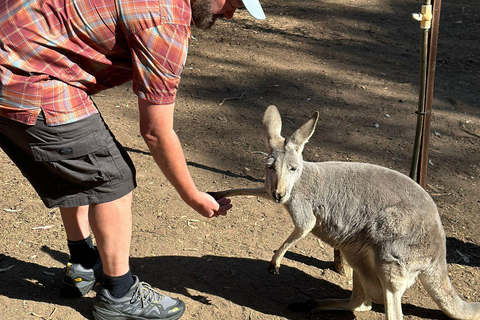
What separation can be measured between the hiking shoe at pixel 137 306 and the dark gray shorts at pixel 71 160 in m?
0.49

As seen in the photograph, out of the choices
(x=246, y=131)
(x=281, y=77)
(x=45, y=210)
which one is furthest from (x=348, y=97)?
(x=45, y=210)

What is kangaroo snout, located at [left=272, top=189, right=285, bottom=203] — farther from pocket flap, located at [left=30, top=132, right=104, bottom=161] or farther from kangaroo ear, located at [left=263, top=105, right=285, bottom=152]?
pocket flap, located at [left=30, top=132, right=104, bottom=161]

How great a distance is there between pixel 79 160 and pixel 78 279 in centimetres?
76

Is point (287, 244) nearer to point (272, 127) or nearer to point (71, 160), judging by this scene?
point (272, 127)

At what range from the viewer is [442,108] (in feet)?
15.7

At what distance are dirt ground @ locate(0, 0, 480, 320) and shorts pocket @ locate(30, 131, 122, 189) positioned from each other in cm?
75

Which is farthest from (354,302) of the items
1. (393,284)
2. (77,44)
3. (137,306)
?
(77,44)

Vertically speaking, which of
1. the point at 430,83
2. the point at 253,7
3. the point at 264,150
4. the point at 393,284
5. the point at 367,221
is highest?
the point at 253,7

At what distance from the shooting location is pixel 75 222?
245 centimetres

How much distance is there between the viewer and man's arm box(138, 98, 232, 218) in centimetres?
183

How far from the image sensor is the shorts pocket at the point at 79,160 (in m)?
1.94

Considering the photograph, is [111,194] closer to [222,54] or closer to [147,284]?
[147,284]

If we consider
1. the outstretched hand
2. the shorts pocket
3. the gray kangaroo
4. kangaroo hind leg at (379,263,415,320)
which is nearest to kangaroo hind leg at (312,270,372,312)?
the gray kangaroo

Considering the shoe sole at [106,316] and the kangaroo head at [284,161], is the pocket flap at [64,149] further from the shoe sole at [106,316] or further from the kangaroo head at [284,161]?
the kangaroo head at [284,161]
